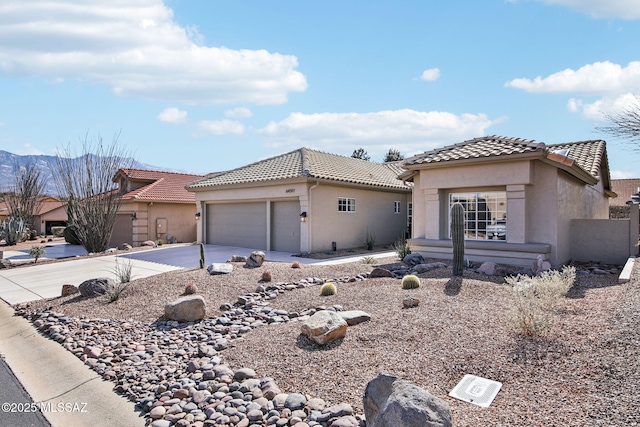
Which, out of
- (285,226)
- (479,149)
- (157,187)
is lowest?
(285,226)

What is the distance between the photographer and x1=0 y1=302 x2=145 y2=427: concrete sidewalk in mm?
4672

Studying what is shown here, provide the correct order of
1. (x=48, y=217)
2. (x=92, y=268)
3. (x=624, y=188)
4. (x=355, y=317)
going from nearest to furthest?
(x=355, y=317), (x=92, y=268), (x=624, y=188), (x=48, y=217)

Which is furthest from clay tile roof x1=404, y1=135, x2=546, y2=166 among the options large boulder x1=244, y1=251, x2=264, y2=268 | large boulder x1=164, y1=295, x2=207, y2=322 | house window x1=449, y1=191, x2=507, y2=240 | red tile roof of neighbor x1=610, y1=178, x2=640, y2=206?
red tile roof of neighbor x1=610, y1=178, x2=640, y2=206

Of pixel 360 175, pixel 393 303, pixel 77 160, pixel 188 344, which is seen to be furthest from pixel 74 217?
pixel 393 303

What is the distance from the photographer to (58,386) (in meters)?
5.58

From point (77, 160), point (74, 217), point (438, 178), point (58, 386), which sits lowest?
point (58, 386)

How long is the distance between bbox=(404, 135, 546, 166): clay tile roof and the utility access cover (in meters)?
9.06

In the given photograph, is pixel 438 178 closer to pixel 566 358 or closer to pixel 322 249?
pixel 322 249

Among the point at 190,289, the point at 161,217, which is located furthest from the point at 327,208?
the point at 161,217

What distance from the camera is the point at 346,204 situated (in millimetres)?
18969

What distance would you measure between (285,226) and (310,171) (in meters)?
2.90

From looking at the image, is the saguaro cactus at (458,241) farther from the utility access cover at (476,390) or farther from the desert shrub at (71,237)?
the desert shrub at (71,237)

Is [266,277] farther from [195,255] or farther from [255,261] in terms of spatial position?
[195,255]

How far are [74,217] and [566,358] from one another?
21926 mm
